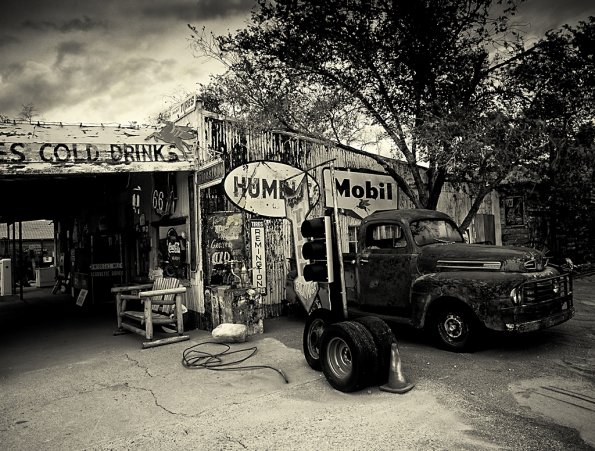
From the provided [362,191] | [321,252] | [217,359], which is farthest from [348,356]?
[362,191]

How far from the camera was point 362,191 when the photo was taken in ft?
37.1

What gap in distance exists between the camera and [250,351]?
6.71m

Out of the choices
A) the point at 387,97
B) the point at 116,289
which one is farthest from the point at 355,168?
the point at 116,289

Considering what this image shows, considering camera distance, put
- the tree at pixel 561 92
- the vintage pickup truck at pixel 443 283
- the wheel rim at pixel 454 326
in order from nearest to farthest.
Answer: the vintage pickup truck at pixel 443 283
the wheel rim at pixel 454 326
the tree at pixel 561 92

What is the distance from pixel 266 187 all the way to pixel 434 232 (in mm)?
3703

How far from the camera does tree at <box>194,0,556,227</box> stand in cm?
949

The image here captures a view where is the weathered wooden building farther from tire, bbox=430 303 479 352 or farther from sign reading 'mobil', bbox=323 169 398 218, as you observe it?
tire, bbox=430 303 479 352

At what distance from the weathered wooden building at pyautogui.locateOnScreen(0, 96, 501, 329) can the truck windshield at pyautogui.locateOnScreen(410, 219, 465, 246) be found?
1907mm

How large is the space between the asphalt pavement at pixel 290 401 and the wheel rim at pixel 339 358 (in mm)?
250

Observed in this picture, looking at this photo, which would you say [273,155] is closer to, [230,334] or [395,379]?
[230,334]

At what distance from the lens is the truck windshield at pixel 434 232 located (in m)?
6.91

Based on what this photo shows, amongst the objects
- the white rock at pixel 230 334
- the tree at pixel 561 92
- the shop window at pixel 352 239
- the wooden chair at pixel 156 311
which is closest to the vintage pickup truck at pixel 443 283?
the white rock at pixel 230 334

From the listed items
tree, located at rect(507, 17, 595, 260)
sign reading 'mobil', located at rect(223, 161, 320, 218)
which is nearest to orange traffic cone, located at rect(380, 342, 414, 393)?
sign reading 'mobil', located at rect(223, 161, 320, 218)

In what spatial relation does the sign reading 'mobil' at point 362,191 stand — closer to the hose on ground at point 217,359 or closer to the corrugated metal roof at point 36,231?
the hose on ground at point 217,359
